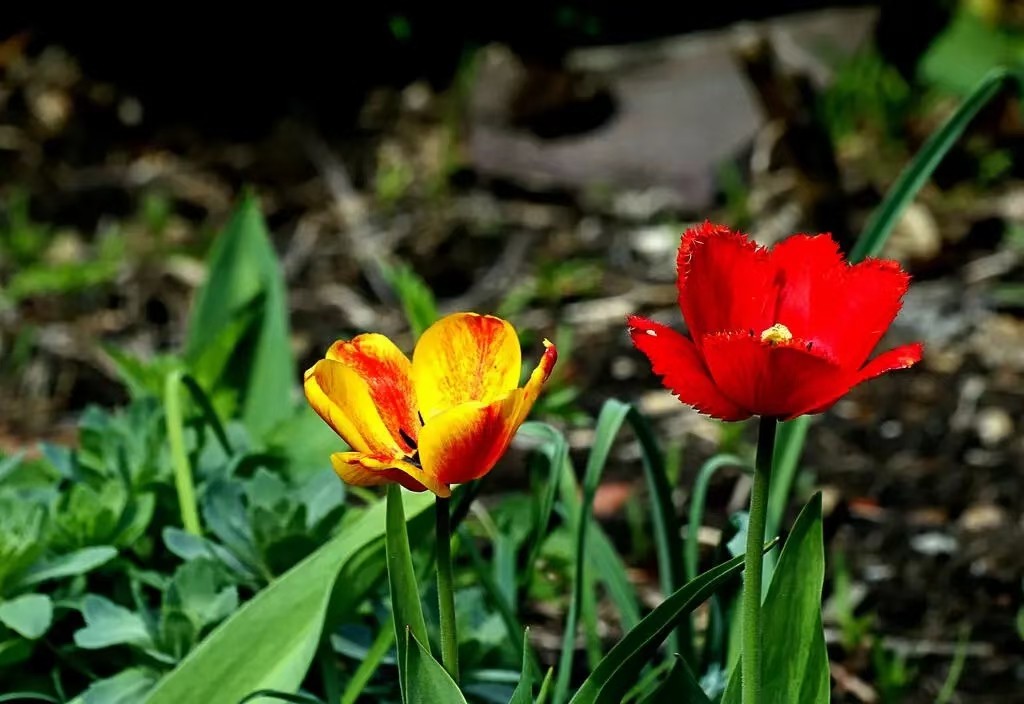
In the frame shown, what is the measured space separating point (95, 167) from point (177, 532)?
235 centimetres

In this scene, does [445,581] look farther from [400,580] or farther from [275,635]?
[275,635]

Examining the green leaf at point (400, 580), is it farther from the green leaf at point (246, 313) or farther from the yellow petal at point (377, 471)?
the green leaf at point (246, 313)

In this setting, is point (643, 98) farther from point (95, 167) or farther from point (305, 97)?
point (95, 167)

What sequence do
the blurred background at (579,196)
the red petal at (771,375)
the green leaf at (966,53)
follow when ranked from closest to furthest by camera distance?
1. the red petal at (771,375)
2. the blurred background at (579,196)
3. the green leaf at (966,53)

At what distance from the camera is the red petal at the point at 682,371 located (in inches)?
35.0

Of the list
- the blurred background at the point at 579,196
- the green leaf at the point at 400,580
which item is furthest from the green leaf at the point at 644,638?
the blurred background at the point at 579,196

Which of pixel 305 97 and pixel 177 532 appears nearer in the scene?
pixel 177 532

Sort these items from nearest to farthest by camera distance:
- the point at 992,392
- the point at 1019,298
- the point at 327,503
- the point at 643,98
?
1. the point at 327,503
2. the point at 992,392
3. the point at 1019,298
4. the point at 643,98

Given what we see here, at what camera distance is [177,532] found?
1354 millimetres

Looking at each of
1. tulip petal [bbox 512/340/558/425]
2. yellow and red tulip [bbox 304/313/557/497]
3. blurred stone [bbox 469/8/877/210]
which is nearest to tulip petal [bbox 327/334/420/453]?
yellow and red tulip [bbox 304/313/557/497]

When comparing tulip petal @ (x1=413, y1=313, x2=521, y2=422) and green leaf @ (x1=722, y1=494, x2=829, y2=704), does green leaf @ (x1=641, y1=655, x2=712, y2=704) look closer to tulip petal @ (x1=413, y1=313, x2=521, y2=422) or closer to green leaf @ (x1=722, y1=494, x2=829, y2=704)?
green leaf @ (x1=722, y1=494, x2=829, y2=704)

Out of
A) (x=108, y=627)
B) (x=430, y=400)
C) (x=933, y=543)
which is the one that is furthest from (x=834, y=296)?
(x=933, y=543)

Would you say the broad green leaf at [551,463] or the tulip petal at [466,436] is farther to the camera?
the broad green leaf at [551,463]

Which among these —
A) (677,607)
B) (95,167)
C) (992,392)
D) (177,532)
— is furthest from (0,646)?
(95,167)
